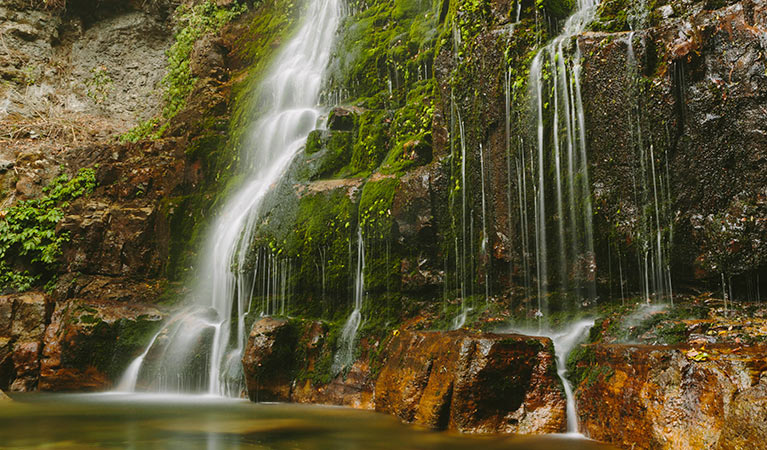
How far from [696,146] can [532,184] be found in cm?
205

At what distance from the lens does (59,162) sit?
43.4 feet

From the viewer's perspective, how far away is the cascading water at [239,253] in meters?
8.37

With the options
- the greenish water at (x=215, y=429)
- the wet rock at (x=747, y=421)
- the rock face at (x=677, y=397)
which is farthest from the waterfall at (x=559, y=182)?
the wet rock at (x=747, y=421)

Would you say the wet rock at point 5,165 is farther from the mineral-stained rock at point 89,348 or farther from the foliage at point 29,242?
the mineral-stained rock at point 89,348

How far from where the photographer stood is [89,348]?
8.99 meters

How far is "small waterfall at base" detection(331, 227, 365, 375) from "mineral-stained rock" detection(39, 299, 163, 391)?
12.6 feet

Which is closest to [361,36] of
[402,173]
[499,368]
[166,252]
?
[402,173]

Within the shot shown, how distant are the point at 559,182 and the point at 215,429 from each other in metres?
5.27

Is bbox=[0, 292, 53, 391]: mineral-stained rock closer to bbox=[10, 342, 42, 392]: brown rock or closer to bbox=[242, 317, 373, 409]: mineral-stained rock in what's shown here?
bbox=[10, 342, 42, 392]: brown rock

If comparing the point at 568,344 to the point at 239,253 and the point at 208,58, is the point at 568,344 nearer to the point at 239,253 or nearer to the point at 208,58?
the point at 239,253

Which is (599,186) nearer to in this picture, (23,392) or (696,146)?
(696,146)

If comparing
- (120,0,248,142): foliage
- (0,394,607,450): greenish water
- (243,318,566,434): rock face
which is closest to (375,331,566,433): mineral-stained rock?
(243,318,566,434): rock face

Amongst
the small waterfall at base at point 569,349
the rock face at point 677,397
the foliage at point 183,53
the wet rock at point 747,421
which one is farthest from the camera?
the foliage at point 183,53

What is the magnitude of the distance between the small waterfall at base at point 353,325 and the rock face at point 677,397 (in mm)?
3628
